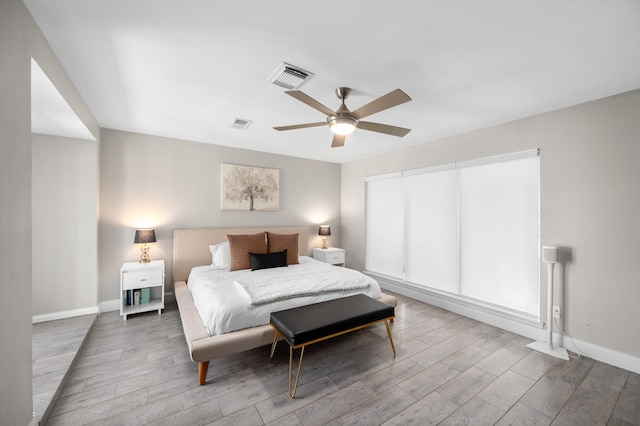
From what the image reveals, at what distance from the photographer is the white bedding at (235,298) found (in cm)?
227

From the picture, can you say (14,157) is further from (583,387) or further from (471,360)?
(583,387)

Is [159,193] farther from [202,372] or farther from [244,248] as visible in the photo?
[202,372]

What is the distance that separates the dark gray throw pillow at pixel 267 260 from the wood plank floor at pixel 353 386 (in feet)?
4.03

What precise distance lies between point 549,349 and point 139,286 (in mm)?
4779

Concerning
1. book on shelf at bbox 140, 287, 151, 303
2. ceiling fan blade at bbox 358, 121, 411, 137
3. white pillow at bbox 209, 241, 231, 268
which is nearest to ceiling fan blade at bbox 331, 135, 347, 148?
ceiling fan blade at bbox 358, 121, 411, 137

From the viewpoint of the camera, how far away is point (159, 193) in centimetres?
392

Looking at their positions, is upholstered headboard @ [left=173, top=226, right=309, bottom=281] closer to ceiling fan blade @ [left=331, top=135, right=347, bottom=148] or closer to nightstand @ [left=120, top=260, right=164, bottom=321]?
nightstand @ [left=120, top=260, right=164, bottom=321]

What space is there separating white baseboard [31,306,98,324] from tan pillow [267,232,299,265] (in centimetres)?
235

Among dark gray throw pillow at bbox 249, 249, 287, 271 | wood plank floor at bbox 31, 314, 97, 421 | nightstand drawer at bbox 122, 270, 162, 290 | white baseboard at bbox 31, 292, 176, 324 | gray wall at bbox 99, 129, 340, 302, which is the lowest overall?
wood plank floor at bbox 31, 314, 97, 421

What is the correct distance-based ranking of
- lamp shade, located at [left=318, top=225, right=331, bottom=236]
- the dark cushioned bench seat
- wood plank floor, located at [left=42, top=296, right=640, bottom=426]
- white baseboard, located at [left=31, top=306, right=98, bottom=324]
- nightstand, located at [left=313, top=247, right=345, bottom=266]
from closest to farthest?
wood plank floor, located at [left=42, top=296, right=640, bottom=426]
the dark cushioned bench seat
white baseboard, located at [left=31, top=306, right=98, bottom=324]
nightstand, located at [left=313, top=247, right=345, bottom=266]
lamp shade, located at [left=318, top=225, right=331, bottom=236]

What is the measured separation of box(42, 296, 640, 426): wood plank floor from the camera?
1.78 metres

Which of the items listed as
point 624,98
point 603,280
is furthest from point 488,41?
point 603,280

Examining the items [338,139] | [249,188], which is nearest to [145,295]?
[249,188]

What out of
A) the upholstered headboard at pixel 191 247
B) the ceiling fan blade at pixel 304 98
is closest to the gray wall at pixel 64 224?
the upholstered headboard at pixel 191 247
